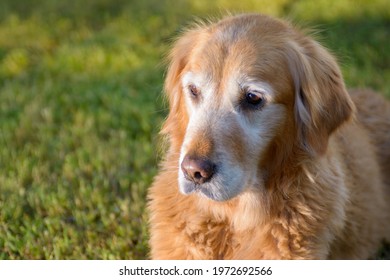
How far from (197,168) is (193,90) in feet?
1.91

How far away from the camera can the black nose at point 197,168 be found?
391 cm

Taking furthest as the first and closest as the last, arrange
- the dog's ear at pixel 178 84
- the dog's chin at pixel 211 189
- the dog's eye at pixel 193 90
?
1. the dog's ear at pixel 178 84
2. the dog's eye at pixel 193 90
3. the dog's chin at pixel 211 189

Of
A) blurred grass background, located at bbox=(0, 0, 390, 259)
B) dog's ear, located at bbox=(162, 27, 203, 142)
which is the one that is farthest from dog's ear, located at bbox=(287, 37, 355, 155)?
blurred grass background, located at bbox=(0, 0, 390, 259)

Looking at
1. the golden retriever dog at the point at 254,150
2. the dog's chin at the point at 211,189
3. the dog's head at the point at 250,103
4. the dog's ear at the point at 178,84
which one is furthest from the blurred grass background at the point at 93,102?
the dog's chin at the point at 211,189

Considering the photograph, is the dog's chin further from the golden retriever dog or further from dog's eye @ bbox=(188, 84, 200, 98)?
dog's eye @ bbox=(188, 84, 200, 98)

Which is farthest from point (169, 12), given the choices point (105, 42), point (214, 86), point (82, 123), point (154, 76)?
point (214, 86)

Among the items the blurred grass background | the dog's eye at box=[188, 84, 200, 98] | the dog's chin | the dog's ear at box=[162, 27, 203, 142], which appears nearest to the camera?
the dog's chin

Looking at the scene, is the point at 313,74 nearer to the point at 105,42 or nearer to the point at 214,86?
the point at 214,86

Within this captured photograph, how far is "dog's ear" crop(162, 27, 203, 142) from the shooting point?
455 centimetres

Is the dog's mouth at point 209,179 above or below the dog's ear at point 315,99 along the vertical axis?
below

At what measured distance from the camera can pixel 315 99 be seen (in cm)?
428

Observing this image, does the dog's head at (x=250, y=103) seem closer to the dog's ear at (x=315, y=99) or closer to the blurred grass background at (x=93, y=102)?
the dog's ear at (x=315, y=99)

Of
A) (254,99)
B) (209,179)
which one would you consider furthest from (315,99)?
(209,179)

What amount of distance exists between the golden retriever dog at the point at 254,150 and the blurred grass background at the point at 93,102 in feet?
2.25
